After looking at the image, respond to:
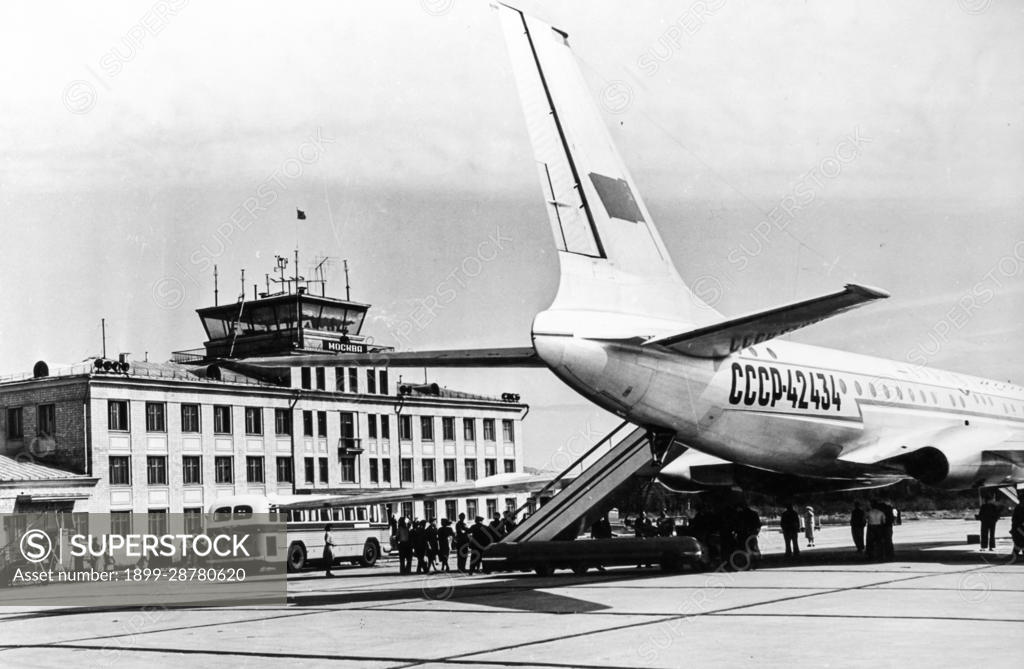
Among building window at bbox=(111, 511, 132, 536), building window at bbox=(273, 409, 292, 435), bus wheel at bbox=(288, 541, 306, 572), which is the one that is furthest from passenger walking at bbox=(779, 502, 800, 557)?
building window at bbox=(273, 409, 292, 435)

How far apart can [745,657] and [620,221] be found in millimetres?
8696

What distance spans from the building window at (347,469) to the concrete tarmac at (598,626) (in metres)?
47.7

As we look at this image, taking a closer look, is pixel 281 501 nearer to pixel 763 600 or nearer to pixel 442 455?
pixel 763 600

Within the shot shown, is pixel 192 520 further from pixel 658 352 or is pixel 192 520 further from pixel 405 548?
pixel 658 352

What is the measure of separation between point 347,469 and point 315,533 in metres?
34.2

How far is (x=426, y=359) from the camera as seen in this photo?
14883 millimetres

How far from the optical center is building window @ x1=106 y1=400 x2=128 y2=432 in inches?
2078

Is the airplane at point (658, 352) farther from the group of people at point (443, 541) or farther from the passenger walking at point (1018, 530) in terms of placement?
the group of people at point (443, 541)

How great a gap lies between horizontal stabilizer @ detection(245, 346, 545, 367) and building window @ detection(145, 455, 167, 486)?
139ft

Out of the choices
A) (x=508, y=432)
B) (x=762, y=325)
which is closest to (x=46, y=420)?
(x=508, y=432)

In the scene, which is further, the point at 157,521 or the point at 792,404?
the point at 157,521

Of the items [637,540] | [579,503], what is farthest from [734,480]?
[637,540]

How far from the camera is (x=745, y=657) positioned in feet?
30.0

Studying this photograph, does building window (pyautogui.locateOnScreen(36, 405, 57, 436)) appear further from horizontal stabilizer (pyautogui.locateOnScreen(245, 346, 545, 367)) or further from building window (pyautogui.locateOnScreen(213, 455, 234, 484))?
horizontal stabilizer (pyautogui.locateOnScreen(245, 346, 545, 367))
